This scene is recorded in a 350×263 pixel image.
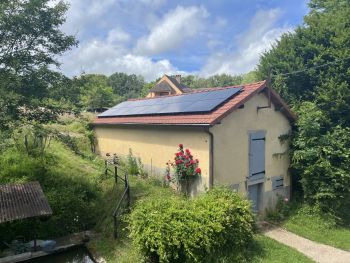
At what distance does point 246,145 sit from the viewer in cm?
1263

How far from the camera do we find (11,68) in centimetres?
1048

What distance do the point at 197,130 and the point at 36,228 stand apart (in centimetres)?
689

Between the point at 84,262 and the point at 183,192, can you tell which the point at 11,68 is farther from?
the point at 183,192

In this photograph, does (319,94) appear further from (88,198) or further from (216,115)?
(88,198)

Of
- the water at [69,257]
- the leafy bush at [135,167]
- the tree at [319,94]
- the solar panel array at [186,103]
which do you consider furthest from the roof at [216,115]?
the water at [69,257]

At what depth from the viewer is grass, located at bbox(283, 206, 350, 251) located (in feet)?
39.0

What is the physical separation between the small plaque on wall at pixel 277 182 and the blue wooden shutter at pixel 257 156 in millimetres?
1001

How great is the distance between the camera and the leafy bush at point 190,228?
769 cm

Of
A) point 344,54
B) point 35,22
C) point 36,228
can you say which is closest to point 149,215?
point 36,228

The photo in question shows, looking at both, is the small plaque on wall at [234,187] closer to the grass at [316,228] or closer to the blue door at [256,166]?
the blue door at [256,166]

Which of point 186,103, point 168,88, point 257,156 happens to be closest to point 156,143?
point 186,103

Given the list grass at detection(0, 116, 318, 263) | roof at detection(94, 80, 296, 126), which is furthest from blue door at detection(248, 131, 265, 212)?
grass at detection(0, 116, 318, 263)

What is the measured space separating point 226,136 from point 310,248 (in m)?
5.17

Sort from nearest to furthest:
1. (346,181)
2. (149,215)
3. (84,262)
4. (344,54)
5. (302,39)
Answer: (149,215)
(84,262)
(346,181)
(344,54)
(302,39)
